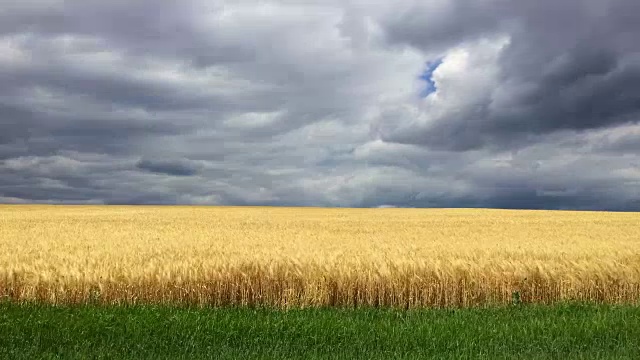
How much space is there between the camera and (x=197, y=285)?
13711 millimetres

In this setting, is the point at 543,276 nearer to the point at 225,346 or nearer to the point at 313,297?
the point at 313,297

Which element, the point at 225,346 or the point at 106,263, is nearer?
the point at 225,346

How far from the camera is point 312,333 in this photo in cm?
1020

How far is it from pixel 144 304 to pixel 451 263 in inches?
303

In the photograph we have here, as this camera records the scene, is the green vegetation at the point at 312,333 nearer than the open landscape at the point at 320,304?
Yes

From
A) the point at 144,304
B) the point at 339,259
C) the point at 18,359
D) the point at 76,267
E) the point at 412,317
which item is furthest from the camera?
the point at 339,259

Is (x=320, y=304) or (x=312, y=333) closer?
(x=312, y=333)

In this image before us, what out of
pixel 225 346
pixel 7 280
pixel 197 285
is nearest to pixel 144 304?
pixel 197 285

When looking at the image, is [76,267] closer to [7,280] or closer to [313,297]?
[7,280]

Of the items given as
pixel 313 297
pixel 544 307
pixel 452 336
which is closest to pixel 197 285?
pixel 313 297

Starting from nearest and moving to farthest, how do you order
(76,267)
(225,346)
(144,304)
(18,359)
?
(18,359) → (225,346) → (144,304) → (76,267)

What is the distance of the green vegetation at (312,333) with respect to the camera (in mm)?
8914

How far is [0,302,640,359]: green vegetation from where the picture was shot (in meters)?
8.91

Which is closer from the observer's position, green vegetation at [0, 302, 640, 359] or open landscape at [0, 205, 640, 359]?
green vegetation at [0, 302, 640, 359]
